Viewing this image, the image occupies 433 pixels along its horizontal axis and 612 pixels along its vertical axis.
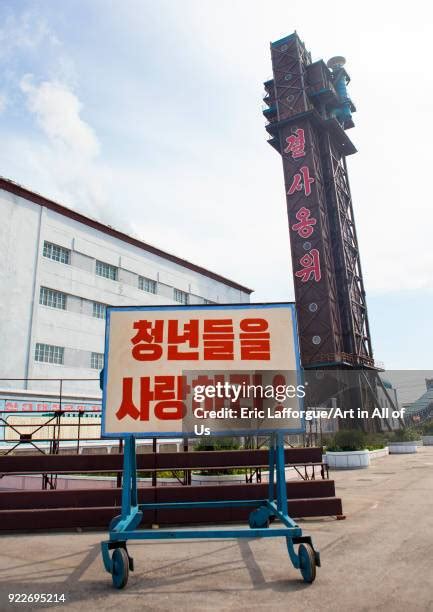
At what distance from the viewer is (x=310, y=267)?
43.0 metres

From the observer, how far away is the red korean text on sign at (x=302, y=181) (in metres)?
44.2

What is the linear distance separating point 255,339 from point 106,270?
28786 mm

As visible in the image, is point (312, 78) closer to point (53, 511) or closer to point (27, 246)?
point (27, 246)

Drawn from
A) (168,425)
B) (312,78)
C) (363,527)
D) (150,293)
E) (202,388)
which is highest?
(312,78)

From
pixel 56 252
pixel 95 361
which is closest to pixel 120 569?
pixel 95 361

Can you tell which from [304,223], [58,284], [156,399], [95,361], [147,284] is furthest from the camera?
[304,223]

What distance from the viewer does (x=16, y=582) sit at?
5.08 m

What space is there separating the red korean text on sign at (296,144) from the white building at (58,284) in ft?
67.8

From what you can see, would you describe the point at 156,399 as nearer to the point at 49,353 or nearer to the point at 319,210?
the point at 49,353

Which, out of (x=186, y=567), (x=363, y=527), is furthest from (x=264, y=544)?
(x=363, y=527)

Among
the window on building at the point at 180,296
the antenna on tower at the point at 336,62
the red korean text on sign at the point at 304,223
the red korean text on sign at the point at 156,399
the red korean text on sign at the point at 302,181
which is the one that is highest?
the antenna on tower at the point at 336,62

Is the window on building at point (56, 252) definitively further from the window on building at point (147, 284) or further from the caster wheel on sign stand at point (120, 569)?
the caster wheel on sign stand at point (120, 569)

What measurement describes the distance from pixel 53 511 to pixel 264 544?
4054mm

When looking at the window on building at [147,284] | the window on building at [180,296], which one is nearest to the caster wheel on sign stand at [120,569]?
the window on building at [147,284]
